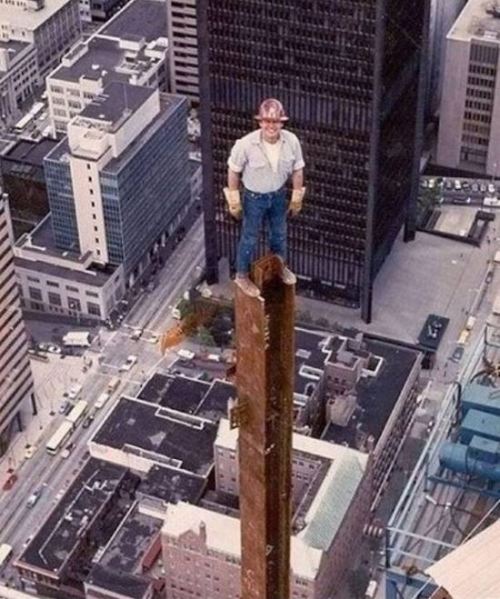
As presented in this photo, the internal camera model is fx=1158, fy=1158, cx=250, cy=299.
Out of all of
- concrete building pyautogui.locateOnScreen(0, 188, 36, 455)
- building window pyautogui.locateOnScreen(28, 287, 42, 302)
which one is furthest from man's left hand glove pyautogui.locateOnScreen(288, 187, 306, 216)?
building window pyautogui.locateOnScreen(28, 287, 42, 302)

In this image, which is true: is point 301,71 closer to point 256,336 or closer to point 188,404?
point 188,404

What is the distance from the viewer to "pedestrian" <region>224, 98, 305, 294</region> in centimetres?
4544

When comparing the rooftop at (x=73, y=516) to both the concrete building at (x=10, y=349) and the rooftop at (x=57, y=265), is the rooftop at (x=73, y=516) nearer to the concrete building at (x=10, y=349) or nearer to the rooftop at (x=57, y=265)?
the concrete building at (x=10, y=349)

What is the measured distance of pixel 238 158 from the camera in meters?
45.7

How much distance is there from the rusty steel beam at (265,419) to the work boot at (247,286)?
0.08m

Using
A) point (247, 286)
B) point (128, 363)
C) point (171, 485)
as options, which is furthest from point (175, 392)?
point (247, 286)

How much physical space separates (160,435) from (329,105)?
52.7 meters

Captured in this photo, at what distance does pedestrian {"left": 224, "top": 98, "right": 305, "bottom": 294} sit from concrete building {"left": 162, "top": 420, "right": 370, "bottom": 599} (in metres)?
85.5

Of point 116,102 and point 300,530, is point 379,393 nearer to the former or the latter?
point 300,530

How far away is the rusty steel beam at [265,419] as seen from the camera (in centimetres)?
4453

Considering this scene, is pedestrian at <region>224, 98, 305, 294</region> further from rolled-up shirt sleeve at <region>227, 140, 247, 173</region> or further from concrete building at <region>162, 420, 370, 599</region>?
concrete building at <region>162, 420, 370, 599</region>

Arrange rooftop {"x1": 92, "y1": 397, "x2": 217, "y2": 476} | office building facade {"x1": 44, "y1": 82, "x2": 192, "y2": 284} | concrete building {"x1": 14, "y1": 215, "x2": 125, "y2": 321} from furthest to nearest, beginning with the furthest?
concrete building {"x1": 14, "y1": 215, "x2": 125, "y2": 321}, office building facade {"x1": 44, "y1": 82, "x2": 192, "y2": 284}, rooftop {"x1": 92, "y1": 397, "x2": 217, "y2": 476}

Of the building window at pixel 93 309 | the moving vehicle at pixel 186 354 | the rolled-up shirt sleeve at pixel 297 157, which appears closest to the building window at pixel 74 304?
the building window at pixel 93 309

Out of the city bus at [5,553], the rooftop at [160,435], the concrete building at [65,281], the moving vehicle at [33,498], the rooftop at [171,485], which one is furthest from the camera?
the concrete building at [65,281]
